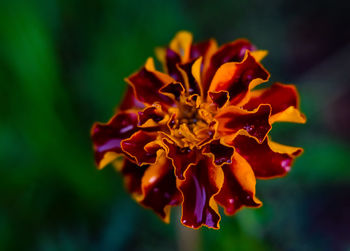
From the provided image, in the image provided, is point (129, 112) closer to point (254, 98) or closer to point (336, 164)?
point (254, 98)

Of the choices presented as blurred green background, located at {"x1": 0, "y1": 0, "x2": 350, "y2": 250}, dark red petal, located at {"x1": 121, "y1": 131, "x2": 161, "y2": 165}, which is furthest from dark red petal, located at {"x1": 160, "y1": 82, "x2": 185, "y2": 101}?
blurred green background, located at {"x1": 0, "y1": 0, "x2": 350, "y2": 250}

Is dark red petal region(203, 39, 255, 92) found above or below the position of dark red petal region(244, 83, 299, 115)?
above

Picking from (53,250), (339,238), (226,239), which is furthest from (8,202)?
(339,238)

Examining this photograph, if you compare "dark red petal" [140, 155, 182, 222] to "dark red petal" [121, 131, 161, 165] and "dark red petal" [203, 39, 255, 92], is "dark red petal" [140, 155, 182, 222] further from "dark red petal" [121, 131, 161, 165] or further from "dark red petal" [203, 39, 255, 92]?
"dark red petal" [203, 39, 255, 92]

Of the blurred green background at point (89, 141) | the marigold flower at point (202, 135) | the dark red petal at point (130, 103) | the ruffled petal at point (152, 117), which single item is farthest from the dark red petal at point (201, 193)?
the blurred green background at point (89, 141)

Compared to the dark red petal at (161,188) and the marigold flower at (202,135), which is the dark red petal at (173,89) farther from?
the dark red petal at (161,188)

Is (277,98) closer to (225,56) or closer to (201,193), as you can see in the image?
(225,56)
